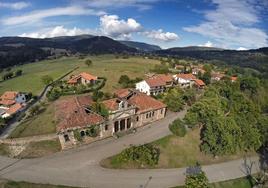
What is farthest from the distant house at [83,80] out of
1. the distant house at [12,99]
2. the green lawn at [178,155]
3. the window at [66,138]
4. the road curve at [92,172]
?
the green lawn at [178,155]

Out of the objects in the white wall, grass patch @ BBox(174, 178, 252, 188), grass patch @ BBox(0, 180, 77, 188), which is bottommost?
grass patch @ BBox(174, 178, 252, 188)

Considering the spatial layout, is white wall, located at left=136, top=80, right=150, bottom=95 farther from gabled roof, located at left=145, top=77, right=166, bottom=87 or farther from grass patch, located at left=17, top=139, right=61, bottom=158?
grass patch, located at left=17, top=139, right=61, bottom=158

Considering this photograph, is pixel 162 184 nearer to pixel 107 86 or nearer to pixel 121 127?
pixel 121 127

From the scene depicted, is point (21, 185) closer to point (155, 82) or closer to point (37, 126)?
point (37, 126)

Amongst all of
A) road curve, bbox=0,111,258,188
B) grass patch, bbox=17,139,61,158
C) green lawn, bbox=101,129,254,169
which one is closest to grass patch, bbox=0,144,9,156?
road curve, bbox=0,111,258,188

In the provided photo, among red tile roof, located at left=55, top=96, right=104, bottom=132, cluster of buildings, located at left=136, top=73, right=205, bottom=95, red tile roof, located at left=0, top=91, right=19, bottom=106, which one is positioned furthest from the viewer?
cluster of buildings, located at left=136, top=73, right=205, bottom=95

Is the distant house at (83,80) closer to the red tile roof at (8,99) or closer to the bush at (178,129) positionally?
the red tile roof at (8,99)

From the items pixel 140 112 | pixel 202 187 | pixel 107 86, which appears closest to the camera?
pixel 202 187

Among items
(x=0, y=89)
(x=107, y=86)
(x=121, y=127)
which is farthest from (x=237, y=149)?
(x=0, y=89)

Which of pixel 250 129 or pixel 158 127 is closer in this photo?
pixel 250 129
